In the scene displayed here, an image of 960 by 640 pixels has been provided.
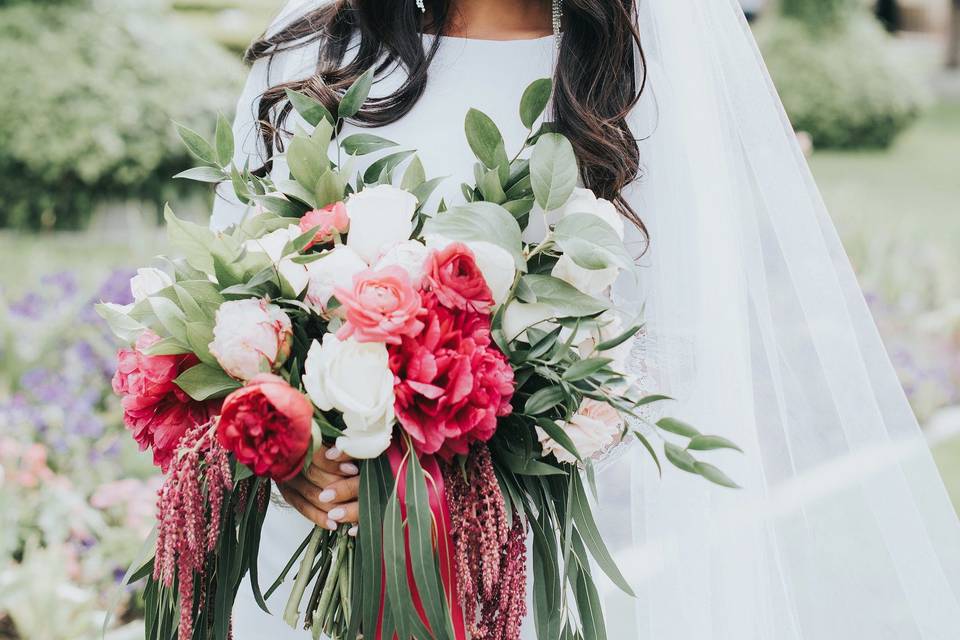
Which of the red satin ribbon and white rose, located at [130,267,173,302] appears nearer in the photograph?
the red satin ribbon

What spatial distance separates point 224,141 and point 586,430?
68 centimetres

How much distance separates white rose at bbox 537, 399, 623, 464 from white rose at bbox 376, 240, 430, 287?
0.27 m

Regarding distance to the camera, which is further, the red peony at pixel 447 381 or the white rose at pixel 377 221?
the white rose at pixel 377 221

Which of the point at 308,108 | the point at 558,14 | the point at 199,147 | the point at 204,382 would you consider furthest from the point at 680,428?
the point at 558,14

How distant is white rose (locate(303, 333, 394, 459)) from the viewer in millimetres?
1203

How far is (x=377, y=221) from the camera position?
1338mm

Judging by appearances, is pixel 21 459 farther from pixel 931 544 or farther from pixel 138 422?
pixel 931 544

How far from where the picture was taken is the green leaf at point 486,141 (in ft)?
4.52

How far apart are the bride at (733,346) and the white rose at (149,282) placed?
16.5 inches

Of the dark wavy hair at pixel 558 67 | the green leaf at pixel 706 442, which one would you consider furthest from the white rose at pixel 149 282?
the green leaf at pixel 706 442

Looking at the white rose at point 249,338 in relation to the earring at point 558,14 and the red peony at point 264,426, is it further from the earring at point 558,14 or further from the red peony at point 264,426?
the earring at point 558,14

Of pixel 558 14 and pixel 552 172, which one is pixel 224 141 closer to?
pixel 552 172

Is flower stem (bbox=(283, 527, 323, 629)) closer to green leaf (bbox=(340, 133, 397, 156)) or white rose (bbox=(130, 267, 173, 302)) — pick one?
white rose (bbox=(130, 267, 173, 302))

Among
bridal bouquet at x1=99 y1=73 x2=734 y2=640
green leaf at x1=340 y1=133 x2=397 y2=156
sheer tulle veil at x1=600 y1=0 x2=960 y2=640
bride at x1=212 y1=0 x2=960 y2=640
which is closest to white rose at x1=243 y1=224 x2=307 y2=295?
bridal bouquet at x1=99 y1=73 x2=734 y2=640
